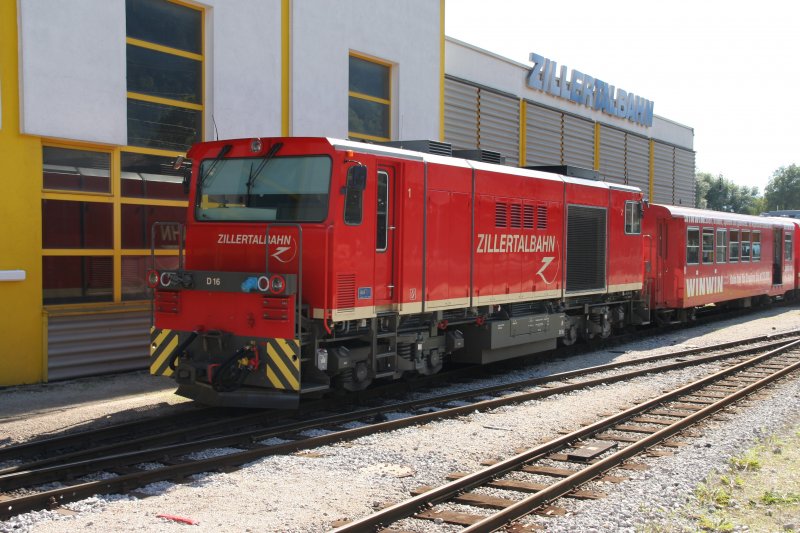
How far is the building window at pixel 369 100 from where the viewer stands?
16.5 meters

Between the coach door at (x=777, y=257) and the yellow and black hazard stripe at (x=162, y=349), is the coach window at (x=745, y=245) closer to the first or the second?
the coach door at (x=777, y=257)

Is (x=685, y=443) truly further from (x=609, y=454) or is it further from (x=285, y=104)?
(x=285, y=104)

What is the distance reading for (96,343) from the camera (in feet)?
39.0

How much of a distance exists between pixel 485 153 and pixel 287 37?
494 cm

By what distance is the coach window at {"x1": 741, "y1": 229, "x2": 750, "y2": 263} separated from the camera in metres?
23.5

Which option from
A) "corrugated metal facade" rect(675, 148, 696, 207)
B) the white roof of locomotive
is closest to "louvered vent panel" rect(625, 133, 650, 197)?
"corrugated metal facade" rect(675, 148, 696, 207)

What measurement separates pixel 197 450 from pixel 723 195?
91023mm

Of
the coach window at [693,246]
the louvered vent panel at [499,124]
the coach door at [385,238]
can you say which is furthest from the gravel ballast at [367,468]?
the louvered vent panel at [499,124]

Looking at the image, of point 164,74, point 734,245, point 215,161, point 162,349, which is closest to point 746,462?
point 162,349

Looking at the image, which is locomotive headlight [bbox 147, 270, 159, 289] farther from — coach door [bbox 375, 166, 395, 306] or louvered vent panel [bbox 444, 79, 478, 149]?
louvered vent panel [bbox 444, 79, 478, 149]

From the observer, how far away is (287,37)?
14570mm

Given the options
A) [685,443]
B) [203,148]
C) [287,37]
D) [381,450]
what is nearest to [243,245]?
[203,148]

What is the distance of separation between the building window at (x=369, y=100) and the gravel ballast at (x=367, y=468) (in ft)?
24.5

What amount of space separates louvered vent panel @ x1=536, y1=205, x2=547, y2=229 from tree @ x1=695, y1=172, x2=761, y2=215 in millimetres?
68034
